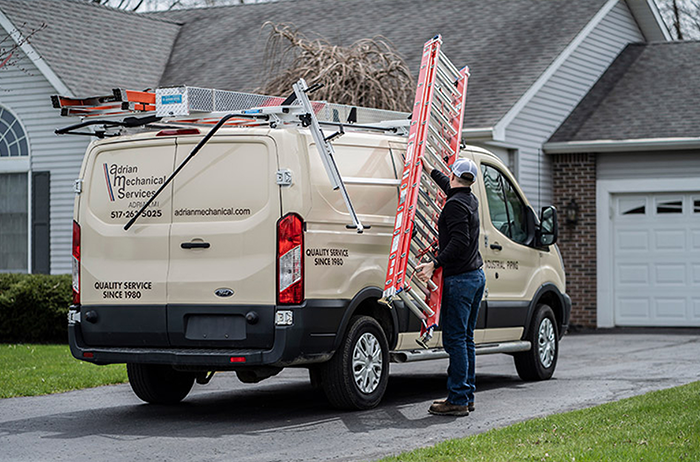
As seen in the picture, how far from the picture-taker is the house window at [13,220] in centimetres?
1959

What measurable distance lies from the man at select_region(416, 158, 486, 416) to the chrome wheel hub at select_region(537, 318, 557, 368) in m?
2.65

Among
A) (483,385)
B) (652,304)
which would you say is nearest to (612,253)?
(652,304)

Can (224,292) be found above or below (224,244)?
below

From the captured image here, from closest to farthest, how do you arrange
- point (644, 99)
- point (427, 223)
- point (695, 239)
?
point (427, 223)
point (695, 239)
point (644, 99)

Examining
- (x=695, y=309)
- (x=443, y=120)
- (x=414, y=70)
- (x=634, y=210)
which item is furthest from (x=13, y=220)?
(x=443, y=120)

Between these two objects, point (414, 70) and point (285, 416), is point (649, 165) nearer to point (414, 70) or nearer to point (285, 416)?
point (414, 70)

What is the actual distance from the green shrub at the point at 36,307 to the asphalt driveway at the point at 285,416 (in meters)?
4.47

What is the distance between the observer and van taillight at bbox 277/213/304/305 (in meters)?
8.44

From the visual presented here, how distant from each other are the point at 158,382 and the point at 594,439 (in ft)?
13.8

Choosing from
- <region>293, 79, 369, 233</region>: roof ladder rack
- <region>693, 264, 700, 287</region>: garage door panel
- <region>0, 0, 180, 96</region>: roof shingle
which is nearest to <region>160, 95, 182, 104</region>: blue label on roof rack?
<region>293, 79, 369, 233</region>: roof ladder rack

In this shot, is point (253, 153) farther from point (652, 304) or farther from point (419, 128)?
point (652, 304)

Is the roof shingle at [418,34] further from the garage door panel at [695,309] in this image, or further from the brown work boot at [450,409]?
the brown work boot at [450,409]

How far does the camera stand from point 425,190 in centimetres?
949

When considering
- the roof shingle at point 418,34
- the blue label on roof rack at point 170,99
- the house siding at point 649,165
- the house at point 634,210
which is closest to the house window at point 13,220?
the roof shingle at point 418,34
